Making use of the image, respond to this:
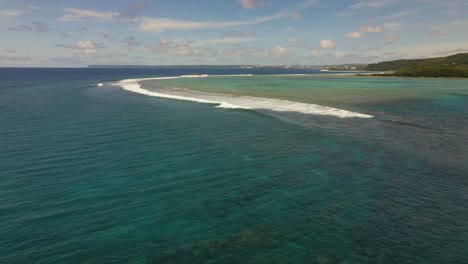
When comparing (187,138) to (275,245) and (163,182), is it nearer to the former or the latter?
(163,182)

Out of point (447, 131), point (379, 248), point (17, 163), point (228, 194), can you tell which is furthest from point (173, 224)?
point (447, 131)

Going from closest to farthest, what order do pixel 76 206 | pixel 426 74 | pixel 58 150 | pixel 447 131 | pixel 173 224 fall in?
1. pixel 173 224
2. pixel 76 206
3. pixel 58 150
4. pixel 447 131
5. pixel 426 74

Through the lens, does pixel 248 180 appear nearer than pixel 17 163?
Yes

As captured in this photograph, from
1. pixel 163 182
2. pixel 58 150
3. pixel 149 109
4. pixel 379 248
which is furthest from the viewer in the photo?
pixel 149 109

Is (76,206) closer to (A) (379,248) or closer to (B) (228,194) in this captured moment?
(B) (228,194)

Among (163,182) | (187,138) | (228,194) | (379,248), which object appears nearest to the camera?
(379,248)

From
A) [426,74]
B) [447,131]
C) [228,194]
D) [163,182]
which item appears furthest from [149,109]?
[426,74]
